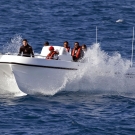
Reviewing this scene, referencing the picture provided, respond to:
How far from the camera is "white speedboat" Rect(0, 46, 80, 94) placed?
25062mm

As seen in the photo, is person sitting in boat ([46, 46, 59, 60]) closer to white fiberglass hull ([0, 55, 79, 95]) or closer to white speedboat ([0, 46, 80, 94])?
white speedboat ([0, 46, 80, 94])

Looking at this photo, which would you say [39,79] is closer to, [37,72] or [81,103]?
[37,72]

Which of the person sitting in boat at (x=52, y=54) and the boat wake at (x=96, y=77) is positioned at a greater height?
the person sitting in boat at (x=52, y=54)

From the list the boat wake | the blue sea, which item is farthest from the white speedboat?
the blue sea

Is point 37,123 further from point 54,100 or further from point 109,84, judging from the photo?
point 109,84

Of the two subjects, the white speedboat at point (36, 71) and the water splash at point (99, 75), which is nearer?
the white speedboat at point (36, 71)

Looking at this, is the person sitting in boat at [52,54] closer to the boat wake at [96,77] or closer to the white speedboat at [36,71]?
the white speedboat at [36,71]

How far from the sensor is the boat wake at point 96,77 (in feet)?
86.1

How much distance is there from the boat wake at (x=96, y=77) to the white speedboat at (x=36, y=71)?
165 millimetres

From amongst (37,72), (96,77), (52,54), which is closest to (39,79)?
(37,72)

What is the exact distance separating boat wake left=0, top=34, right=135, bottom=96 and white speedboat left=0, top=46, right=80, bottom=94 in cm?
17

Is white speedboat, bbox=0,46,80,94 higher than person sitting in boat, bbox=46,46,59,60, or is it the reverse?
person sitting in boat, bbox=46,46,59,60

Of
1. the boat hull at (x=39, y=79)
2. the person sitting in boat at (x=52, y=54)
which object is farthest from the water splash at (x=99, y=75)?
the person sitting in boat at (x=52, y=54)

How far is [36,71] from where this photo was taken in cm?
2555
